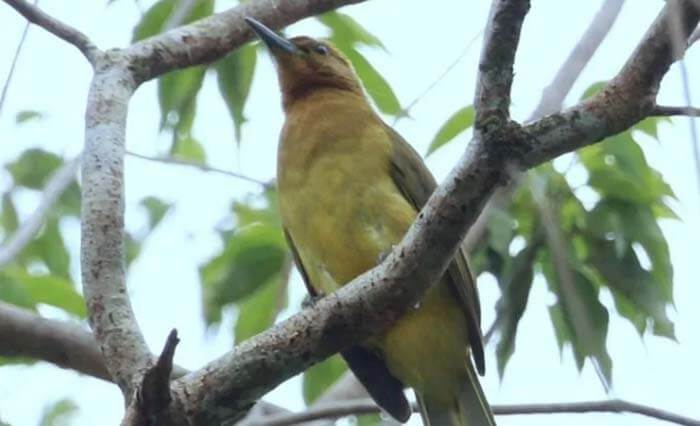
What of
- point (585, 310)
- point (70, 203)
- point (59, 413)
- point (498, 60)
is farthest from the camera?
point (59, 413)

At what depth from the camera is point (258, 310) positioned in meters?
5.21

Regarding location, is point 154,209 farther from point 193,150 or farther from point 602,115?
point 602,115

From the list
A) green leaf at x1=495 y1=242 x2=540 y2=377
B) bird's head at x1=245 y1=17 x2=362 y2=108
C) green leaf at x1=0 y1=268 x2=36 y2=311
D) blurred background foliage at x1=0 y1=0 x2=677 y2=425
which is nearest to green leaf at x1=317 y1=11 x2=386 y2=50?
blurred background foliage at x1=0 y1=0 x2=677 y2=425

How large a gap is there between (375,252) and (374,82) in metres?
0.89

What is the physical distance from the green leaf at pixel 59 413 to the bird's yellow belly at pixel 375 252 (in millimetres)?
1837

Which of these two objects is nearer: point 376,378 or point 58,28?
point 58,28

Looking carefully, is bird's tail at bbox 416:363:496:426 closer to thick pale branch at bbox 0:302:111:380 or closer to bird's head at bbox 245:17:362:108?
thick pale branch at bbox 0:302:111:380

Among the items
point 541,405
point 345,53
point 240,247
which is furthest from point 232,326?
point 541,405

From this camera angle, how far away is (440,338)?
Answer: 4953mm

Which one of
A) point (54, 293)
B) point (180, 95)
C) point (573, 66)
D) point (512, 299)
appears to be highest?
point (573, 66)

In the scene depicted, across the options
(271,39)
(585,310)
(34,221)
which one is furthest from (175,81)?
(585,310)

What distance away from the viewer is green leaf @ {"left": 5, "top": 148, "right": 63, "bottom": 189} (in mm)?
6492

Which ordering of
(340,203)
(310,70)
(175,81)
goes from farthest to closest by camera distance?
1. (310,70)
2. (175,81)
3. (340,203)

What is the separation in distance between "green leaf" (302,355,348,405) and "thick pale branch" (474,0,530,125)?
2.12 metres
